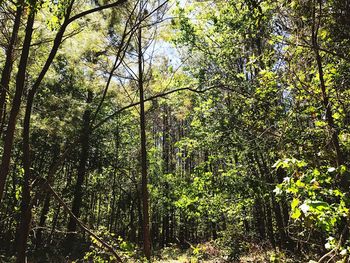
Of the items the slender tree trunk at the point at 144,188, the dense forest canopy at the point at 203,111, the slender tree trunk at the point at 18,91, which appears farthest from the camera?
the slender tree trunk at the point at 144,188

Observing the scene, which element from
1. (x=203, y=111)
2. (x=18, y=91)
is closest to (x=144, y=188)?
(x=203, y=111)

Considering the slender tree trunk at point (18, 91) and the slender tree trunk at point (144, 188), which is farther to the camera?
the slender tree trunk at point (144, 188)

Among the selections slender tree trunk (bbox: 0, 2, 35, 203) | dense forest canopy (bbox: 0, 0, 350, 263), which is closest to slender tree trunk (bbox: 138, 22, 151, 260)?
dense forest canopy (bbox: 0, 0, 350, 263)

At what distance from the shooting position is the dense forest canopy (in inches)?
119

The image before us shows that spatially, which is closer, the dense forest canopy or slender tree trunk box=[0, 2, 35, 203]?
slender tree trunk box=[0, 2, 35, 203]

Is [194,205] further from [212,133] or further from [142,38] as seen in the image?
[142,38]

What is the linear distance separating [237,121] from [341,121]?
3.71 metres

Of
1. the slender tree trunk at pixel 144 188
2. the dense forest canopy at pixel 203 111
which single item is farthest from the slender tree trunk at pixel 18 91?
the slender tree trunk at pixel 144 188

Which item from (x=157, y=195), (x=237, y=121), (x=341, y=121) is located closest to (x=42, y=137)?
(x=157, y=195)

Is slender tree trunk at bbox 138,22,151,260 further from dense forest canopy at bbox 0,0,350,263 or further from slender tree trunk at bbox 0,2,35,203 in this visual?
slender tree trunk at bbox 0,2,35,203

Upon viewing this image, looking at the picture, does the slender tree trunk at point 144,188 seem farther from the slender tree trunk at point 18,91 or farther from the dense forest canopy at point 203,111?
the slender tree trunk at point 18,91

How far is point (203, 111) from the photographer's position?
38.7ft

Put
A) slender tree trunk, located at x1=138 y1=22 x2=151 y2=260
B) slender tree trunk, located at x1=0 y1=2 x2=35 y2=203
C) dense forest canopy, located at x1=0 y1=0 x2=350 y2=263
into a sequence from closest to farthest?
1. slender tree trunk, located at x1=0 y1=2 x2=35 y2=203
2. dense forest canopy, located at x1=0 y1=0 x2=350 y2=263
3. slender tree trunk, located at x1=138 y1=22 x2=151 y2=260

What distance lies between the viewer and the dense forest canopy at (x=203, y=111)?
119 inches
